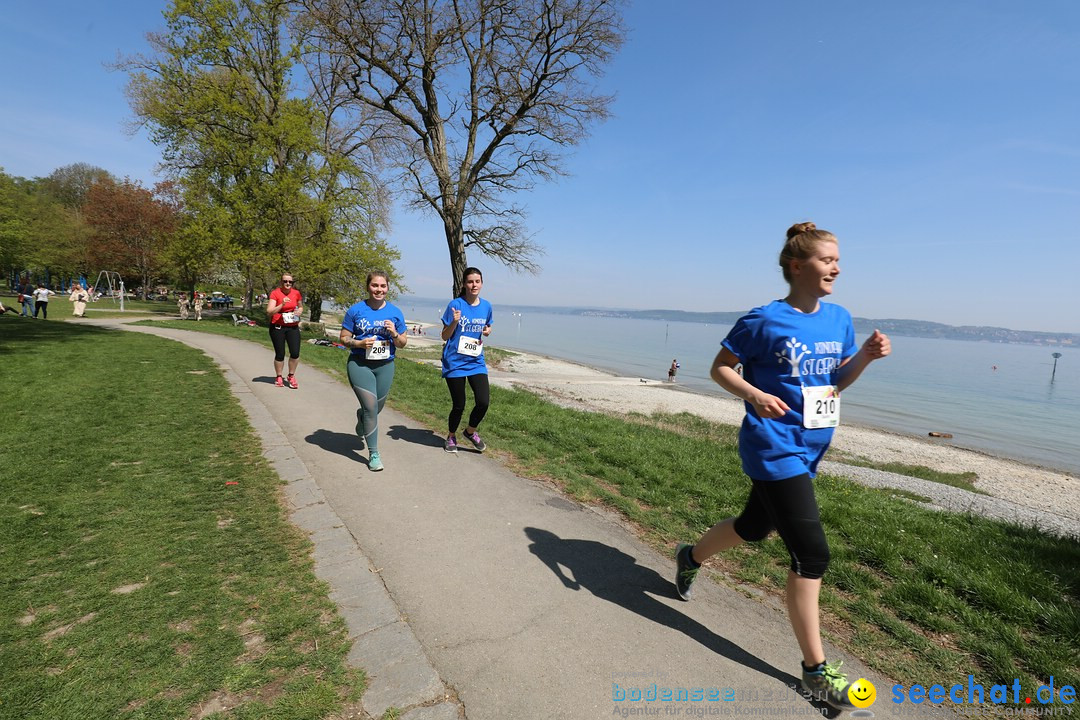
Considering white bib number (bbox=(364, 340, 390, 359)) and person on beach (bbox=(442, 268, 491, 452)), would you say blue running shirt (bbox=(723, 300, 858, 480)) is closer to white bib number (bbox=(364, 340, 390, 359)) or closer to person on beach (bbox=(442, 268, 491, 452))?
person on beach (bbox=(442, 268, 491, 452))

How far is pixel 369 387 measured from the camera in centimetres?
528

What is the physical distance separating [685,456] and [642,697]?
436 centimetres

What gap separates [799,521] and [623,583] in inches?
54.6

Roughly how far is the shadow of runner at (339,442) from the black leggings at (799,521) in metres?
4.60

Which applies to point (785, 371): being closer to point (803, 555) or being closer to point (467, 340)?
point (803, 555)

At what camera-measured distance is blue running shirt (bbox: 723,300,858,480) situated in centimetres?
242

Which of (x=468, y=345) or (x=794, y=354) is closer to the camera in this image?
(x=794, y=354)

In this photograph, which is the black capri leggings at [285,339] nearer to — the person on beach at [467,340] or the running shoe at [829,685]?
the person on beach at [467,340]

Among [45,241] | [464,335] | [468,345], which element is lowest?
[468,345]

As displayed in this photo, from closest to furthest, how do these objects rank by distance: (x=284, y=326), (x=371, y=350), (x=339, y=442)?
(x=371, y=350) → (x=339, y=442) → (x=284, y=326)

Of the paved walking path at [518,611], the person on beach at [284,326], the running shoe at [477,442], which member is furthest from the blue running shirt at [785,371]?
the person on beach at [284,326]

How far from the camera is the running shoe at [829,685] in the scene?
2254 millimetres

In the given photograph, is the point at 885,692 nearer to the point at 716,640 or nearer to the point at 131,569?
the point at 716,640

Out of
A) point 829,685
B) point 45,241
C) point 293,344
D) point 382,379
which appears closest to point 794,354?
point 829,685
